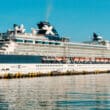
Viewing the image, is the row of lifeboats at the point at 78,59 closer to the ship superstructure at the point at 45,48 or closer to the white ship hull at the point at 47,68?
the ship superstructure at the point at 45,48

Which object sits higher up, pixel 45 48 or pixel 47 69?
pixel 45 48

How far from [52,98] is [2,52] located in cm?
3977

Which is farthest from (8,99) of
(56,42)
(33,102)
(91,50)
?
(91,50)

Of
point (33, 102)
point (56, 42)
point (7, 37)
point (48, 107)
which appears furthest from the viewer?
point (56, 42)

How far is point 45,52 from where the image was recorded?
280 feet

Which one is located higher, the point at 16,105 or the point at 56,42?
the point at 56,42

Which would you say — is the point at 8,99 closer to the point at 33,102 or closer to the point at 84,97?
the point at 33,102

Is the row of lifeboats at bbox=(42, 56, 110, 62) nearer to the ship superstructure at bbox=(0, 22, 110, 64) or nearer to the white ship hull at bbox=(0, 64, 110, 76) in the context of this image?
the ship superstructure at bbox=(0, 22, 110, 64)

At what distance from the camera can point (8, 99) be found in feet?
117

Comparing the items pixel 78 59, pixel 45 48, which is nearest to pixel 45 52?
pixel 45 48

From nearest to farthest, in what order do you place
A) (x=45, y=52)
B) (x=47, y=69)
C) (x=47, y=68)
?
(x=47, y=69)
(x=47, y=68)
(x=45, y=52)

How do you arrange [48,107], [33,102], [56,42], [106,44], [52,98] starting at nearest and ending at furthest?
[48,107] < [33,102] < [52,98] < [56,42] < [106,44]

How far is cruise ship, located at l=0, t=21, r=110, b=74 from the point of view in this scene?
75.6m

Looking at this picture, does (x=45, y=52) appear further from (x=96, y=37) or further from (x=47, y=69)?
(x=96, y=37)
